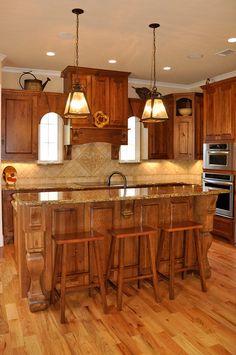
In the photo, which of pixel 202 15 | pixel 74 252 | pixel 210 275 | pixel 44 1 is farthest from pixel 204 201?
pixel 44 1

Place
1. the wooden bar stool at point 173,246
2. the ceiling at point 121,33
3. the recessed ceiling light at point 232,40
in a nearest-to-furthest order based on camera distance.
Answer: the wooden bar stool at point 173,246 < the ceiling at point 121,33 < the recessed ceiling light at point 232,40

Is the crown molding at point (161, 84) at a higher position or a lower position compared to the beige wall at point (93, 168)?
higher

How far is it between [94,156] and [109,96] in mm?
1175

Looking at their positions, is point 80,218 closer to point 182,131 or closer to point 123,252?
point 123,252

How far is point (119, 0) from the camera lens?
135 inches

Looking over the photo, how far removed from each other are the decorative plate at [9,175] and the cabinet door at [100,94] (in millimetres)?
1710

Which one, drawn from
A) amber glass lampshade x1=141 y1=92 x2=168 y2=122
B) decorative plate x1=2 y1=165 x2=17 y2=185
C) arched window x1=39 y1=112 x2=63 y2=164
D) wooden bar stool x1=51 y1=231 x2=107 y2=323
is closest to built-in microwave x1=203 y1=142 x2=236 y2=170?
amber glass lampshade x1=141 y1=92 x2=168 y2=122

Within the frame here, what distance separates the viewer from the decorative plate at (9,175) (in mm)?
5871

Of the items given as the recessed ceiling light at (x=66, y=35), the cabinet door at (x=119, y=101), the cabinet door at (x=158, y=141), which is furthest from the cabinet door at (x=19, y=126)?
the cabinet door at (x=158, y=141)

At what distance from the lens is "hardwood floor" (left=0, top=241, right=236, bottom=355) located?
8.47 feet

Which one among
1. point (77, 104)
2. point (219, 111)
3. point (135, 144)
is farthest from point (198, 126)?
point (77, 104)

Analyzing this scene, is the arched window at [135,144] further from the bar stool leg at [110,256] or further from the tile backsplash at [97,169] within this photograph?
the bar stool leg at [110,256]

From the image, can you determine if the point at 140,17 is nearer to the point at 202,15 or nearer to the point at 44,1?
the point at 202,15

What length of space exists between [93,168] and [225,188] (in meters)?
2.44
